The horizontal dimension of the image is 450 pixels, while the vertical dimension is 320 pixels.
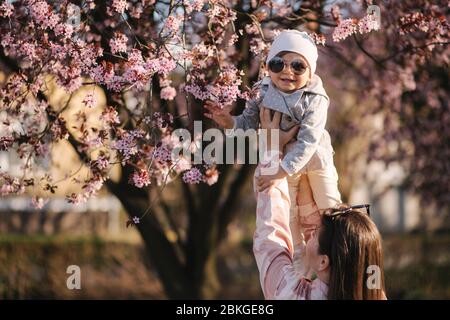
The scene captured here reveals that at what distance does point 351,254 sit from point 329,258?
85mm

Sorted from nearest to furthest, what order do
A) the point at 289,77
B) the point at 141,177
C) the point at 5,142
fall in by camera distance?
1. the point at 289,77
2. the point at 141,177
3. the point at 5,142

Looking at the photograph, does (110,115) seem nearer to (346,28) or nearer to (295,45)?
(295,45)

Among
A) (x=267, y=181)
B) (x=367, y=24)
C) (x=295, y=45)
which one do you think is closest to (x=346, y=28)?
(x=367, y=24)

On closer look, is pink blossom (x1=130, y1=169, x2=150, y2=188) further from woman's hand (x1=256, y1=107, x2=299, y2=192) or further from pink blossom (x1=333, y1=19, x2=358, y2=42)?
pink blossom (x1=333, y1=19, x2=358, y2=42)

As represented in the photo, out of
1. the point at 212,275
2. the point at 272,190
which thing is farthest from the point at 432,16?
the point at 212,275

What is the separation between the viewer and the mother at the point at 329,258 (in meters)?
2.85

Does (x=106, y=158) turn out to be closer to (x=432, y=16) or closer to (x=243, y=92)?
(x=243, y=92)

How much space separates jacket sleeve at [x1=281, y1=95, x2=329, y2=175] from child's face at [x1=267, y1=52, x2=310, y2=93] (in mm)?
108

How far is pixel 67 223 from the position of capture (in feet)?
43.8

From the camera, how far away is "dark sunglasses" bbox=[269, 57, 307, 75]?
3.79 meters

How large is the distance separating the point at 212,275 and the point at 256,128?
3.49 m

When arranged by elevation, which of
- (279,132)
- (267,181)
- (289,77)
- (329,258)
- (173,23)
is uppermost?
(173,23)

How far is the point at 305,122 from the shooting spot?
147 inches

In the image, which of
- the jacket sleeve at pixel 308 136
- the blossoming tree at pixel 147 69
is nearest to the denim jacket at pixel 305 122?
the jacket sleeve at pixel 308 136
